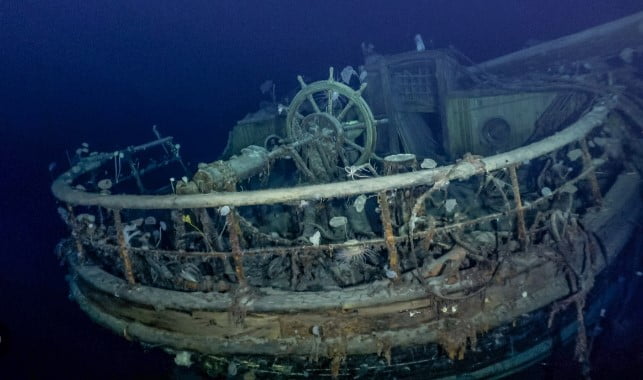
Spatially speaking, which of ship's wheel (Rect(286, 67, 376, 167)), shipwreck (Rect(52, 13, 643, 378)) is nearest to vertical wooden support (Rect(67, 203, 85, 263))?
shipwreck (Rect(52, 13, 643, 378))

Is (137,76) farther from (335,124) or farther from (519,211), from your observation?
(519,211)

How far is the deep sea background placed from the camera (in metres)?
7.10

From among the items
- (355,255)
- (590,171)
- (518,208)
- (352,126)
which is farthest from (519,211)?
(352,126)

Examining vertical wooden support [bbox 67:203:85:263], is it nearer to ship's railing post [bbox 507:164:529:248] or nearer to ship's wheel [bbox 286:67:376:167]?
ship's wheel [bbox 286:67:376:167]

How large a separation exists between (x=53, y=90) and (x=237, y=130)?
17690 mm

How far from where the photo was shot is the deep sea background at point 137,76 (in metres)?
7.10

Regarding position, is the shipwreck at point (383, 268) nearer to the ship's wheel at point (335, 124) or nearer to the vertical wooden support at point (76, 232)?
the vertical wooden support at point (76, 232)

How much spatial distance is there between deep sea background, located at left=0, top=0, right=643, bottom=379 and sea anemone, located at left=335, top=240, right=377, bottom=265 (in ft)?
6.29

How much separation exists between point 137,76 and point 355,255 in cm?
2995

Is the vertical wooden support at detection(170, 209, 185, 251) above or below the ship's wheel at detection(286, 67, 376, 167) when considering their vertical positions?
below

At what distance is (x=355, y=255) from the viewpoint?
4117mm

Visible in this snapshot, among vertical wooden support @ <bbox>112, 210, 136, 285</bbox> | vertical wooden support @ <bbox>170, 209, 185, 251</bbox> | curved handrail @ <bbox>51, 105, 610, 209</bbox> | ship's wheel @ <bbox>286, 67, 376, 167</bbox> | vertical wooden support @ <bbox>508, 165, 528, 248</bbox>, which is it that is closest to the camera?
curved handrail @ <bbox>51, 105, 610, 209</bbox>

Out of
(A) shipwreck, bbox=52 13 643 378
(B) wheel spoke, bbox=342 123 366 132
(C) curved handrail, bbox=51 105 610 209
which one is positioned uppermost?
(C) curved handrail, bbox=51 105 610 209

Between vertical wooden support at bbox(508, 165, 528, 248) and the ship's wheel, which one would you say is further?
the ship's wheel
